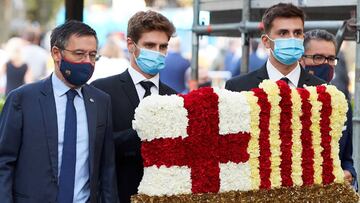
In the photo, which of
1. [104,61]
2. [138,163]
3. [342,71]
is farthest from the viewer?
[342,71]

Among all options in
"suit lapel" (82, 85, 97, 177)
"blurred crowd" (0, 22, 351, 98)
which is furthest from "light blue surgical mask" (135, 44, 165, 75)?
"blurred crowd" (0, 22, 351, 98)

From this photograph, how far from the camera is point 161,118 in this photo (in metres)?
4.88

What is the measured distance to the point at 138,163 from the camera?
18.8ft

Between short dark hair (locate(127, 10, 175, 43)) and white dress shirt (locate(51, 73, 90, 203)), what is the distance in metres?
0.76

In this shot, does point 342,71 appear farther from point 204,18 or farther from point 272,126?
point 272,126

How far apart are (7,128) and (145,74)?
44.8 inches

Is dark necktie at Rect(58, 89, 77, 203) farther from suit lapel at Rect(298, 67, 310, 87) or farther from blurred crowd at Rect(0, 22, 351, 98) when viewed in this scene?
blurred crowd at Rect(0, 22, 351, 98)

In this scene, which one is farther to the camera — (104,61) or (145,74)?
(104,61)

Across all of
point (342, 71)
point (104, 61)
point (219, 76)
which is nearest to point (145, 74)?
point (104, 61)

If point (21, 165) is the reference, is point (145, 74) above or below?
above

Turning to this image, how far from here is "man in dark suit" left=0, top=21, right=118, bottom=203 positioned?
5148mm

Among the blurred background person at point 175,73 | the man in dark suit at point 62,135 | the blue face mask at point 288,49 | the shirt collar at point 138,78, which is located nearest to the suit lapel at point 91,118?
the man in dark suit at point 62,135

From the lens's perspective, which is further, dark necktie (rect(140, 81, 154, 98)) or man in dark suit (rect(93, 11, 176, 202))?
dark necktie (rect(140, 81, 154, 98))

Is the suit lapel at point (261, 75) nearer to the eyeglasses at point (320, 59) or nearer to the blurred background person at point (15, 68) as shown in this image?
the eyeglasses at point (320, 59)
